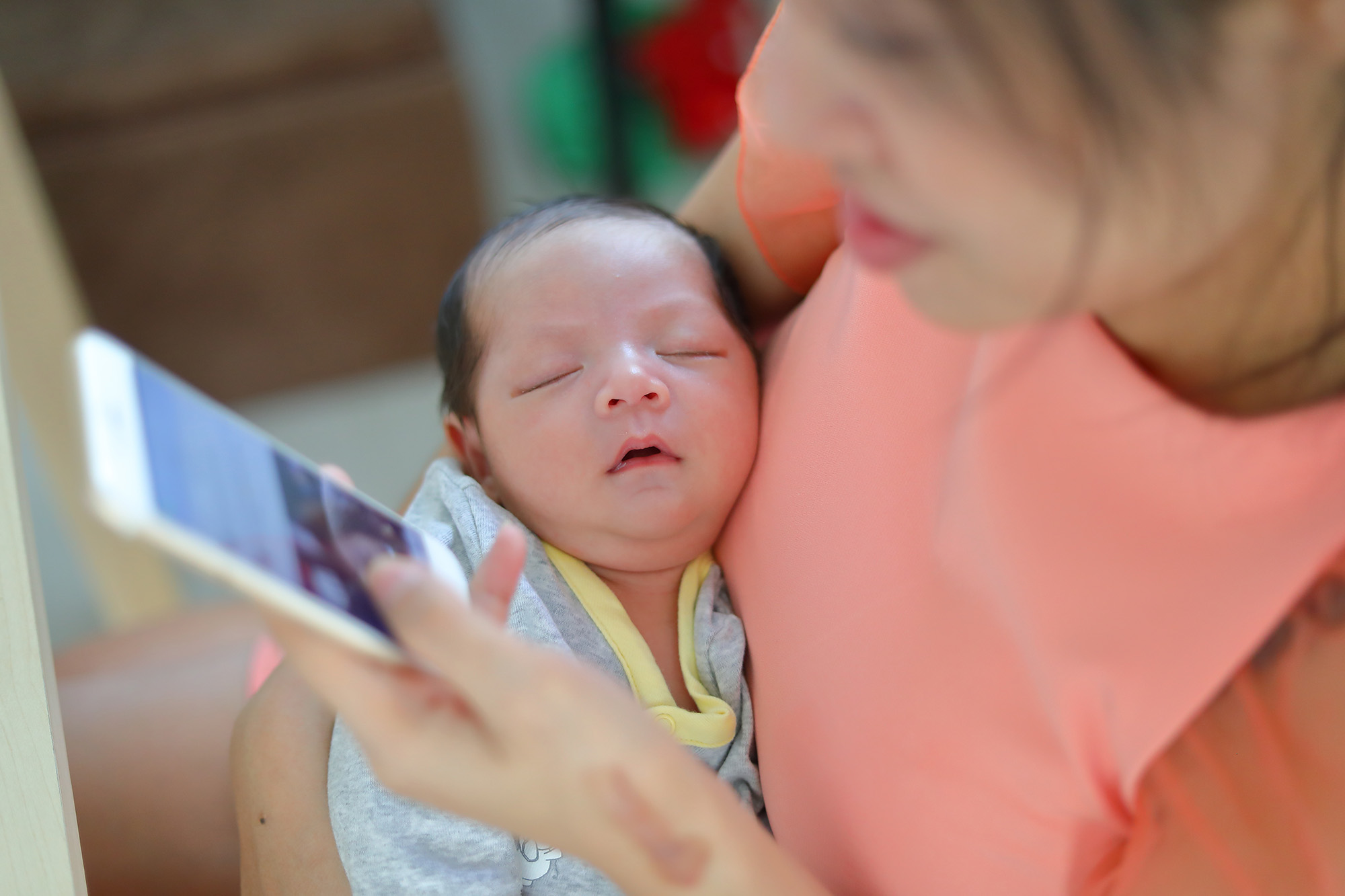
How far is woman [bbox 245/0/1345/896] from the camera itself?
51cm

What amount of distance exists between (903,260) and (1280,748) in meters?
0.33

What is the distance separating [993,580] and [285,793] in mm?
532

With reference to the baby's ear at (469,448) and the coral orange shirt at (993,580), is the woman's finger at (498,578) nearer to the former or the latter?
the coral orange shirt at (993,580)

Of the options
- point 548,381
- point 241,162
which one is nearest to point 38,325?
point 241,162

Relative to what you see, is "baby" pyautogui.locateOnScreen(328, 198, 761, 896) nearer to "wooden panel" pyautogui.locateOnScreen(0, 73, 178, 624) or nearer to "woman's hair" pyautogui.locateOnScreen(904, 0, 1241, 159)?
"woman's hair" pyautogui.locateOnScreen(904, 0, 1241, 159)

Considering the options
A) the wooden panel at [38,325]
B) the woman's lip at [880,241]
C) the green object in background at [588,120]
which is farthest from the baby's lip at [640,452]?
the green object in background at [588,120]

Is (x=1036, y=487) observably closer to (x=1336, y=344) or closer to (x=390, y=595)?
(x=1336, y=344)

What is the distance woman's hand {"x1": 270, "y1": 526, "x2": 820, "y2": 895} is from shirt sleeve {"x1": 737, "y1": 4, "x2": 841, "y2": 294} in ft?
1.55

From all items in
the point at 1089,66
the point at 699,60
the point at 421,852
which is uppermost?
the point at 1089,66

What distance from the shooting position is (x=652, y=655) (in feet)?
2.98

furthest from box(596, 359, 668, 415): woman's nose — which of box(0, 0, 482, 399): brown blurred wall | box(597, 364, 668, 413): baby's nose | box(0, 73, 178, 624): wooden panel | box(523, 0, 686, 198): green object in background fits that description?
box(523, 0, 686, 198): green object in background

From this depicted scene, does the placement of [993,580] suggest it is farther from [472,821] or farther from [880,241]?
[472,821]

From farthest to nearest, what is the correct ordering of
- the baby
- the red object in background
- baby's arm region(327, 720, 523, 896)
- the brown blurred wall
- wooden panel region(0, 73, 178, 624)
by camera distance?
the red object in background
the brown blurred wall
wooden panel region(0, 73, 178, 624)
the baby
baby's arm region(327, 720, 523, 896)

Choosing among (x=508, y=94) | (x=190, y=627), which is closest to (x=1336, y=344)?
(x=190, y=627)
